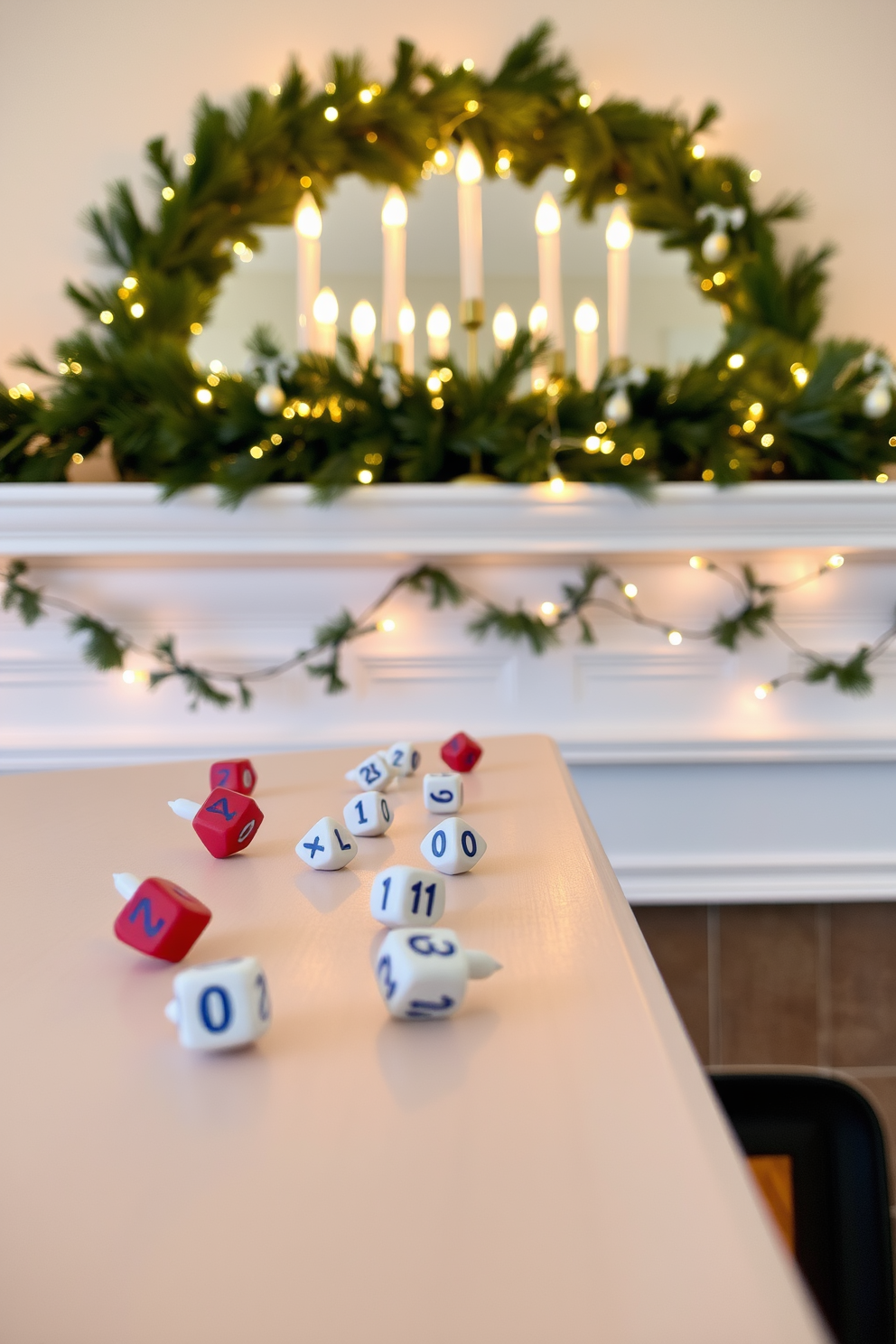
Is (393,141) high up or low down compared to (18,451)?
up

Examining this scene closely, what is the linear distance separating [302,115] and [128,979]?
1.31 meters

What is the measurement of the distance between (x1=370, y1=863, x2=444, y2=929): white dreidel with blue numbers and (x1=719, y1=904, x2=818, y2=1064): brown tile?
1.05 metres

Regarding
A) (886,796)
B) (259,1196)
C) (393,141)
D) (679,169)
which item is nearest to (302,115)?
(393,141)

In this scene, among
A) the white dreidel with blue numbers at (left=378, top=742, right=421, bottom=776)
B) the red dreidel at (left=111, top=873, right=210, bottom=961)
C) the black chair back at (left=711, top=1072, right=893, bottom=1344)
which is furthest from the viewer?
the black chair back at (left=711, top=1072, right=893, bottom=1344)

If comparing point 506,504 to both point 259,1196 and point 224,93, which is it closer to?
point 224,93

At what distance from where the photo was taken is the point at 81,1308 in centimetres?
14

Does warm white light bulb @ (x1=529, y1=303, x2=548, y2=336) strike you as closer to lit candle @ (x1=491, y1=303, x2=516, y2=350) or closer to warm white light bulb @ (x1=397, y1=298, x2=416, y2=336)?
lit candle @ (x1=491, y1=303, x2=516, y2=350)

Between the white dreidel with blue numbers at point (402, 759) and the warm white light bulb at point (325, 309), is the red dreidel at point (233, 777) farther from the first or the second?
the warm white light bulb at point (325, 309)

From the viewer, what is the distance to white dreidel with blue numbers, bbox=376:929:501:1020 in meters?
0.24

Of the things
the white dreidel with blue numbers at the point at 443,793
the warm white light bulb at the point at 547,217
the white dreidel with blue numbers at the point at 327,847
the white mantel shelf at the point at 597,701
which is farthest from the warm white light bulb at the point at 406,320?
the white dreidel with blue numbers at the point at 327,847

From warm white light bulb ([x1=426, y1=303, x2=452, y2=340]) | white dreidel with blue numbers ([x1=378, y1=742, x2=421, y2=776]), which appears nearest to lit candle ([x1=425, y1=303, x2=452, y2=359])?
warm white light bulb ([x1=426, y1=303, x2=452, y2=340])

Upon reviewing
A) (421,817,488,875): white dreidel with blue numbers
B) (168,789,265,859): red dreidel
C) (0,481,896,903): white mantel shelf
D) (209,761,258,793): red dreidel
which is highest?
(0,481,896,903): white mantel shelf

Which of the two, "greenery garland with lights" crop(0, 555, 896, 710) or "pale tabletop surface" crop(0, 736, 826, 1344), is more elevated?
"greenery garland with lights" crop(0, 555, 896, 710)

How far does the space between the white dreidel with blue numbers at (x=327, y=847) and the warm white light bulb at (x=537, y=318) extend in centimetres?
102
